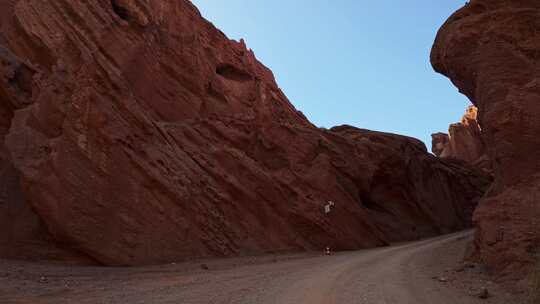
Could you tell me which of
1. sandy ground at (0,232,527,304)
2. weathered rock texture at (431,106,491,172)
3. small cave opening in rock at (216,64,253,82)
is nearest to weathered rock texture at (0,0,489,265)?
small cave opening in rock at (216,64,253,82)

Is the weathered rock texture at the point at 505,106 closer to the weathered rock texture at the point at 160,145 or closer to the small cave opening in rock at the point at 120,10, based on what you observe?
the weathered rock texture at the point at 160,145

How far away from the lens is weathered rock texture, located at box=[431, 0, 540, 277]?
42.0 feet

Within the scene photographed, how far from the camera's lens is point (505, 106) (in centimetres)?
1471

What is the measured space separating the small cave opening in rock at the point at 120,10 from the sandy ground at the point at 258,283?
13.8 meters

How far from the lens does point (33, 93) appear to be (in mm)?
18516

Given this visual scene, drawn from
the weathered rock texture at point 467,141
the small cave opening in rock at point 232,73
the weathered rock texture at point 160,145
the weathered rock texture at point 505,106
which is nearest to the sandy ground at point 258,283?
the weathered rock texture at point 505,106

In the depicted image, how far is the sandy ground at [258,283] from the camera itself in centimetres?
1003

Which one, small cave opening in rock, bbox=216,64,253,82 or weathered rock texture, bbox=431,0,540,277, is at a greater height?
small cave opening in rock, bbox=216,64,253,82

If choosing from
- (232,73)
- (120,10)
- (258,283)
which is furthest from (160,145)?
(232,73)

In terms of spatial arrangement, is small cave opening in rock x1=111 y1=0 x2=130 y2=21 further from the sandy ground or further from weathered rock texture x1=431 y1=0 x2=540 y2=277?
weathered rock texture x1=431 y1=0 x2=540 y2=277

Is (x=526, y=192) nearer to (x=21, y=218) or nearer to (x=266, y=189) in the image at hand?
(x=266, y=189)

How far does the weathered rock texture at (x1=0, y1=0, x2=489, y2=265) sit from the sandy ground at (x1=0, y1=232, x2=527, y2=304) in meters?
2.16

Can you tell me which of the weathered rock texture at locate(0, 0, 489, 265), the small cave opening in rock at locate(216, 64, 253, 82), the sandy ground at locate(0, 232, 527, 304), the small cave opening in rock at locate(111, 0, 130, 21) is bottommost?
the sandy ground at locate(0, 232, 527, 304)

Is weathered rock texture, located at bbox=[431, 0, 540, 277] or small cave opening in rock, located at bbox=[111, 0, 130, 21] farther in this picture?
small cave opening in rock, located at bbox=[111, 0, 130, 21]
